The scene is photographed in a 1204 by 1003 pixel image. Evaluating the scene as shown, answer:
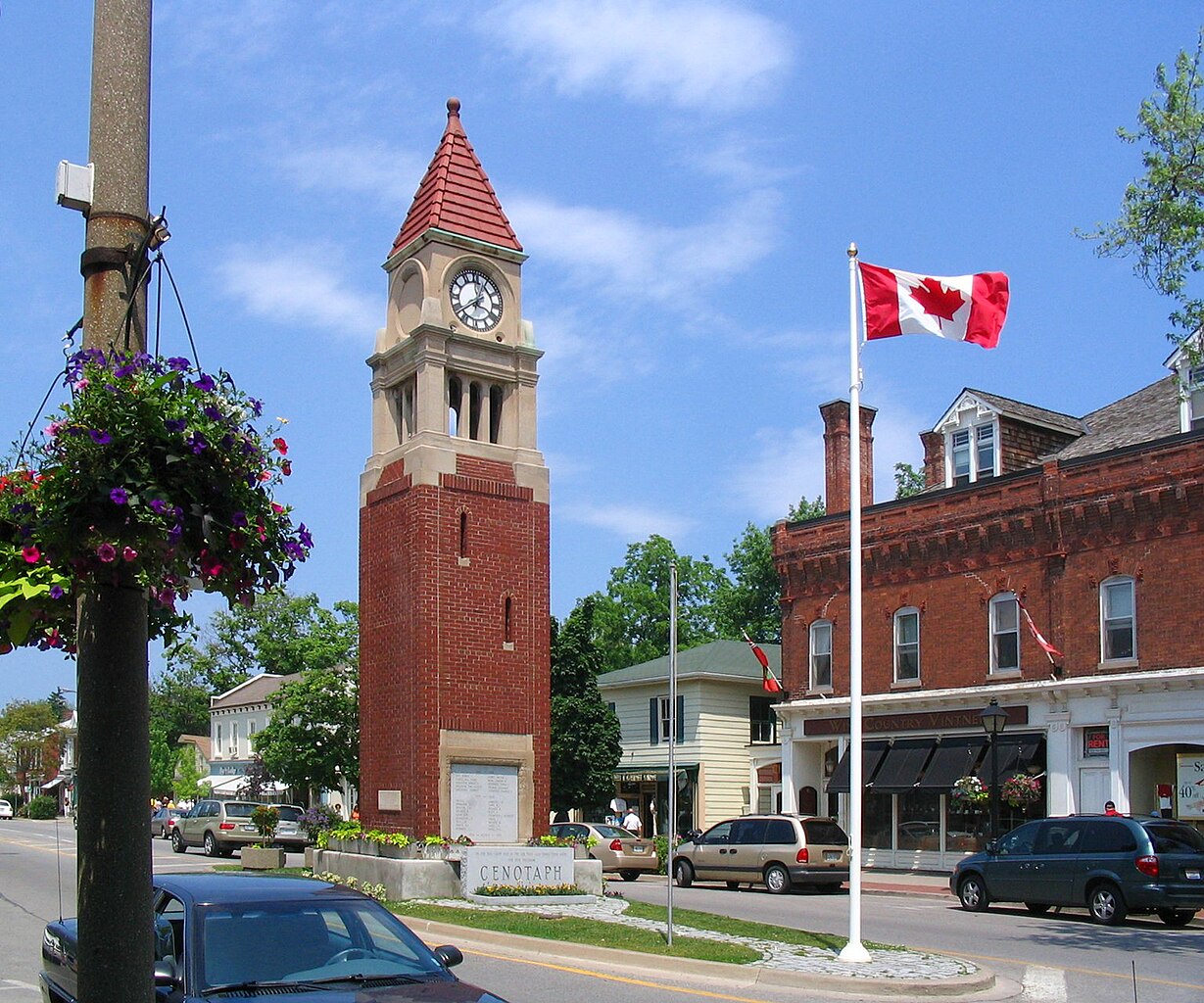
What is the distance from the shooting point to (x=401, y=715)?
2334 cm

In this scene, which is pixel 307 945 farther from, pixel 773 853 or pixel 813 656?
pixel 813 656

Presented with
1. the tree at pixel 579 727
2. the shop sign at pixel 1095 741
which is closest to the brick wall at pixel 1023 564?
the shop sign at pixel 1095 741

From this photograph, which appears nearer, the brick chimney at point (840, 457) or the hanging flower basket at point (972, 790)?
the hanging flower basket at point (972, 790)

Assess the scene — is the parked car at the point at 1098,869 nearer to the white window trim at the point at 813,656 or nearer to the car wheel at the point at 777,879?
the car wheel at the point at 777,879

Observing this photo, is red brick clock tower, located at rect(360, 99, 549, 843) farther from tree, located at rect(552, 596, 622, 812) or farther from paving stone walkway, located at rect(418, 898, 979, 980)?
tree, located at rect(552, 596, 622, 812)

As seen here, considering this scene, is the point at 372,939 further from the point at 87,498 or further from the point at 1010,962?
the point at 1010,962

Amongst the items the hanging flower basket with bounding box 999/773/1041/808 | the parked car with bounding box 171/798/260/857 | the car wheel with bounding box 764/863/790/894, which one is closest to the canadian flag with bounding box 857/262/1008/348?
the car wheel with bounding box 764/863/790/894

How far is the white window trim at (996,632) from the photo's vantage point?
33.9 m

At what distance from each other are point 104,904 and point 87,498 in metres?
1.35

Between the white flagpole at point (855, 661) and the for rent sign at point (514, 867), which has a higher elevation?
the white flagpole at point (855, 661)

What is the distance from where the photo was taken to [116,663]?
4680 mm

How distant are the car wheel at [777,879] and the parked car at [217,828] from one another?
1736cm

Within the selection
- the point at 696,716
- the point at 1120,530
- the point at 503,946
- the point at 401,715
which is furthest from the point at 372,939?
the point at 696,716

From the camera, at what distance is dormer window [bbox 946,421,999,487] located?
121 feet
